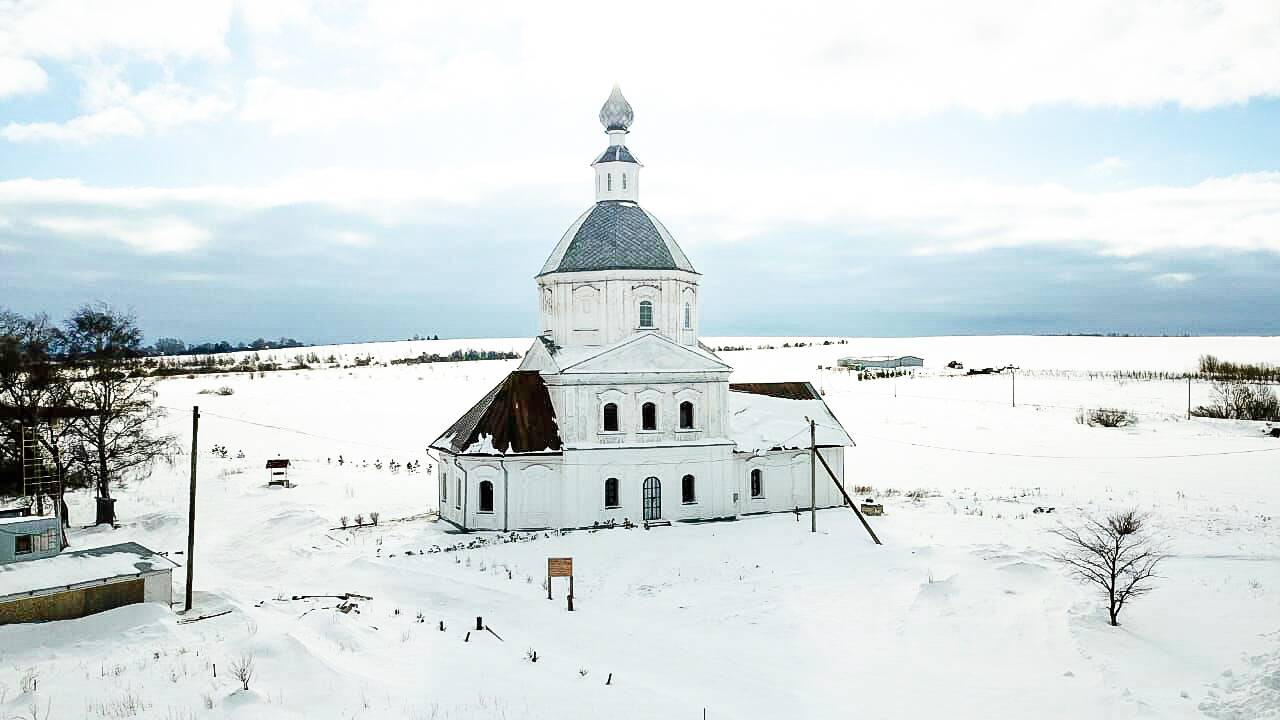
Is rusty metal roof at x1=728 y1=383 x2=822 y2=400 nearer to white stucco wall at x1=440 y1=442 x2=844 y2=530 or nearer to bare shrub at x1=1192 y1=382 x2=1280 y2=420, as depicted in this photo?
white stucco wall at x1=440 y1=442 x2=844 y2=530

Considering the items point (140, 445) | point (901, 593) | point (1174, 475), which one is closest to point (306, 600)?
point (901, 593)

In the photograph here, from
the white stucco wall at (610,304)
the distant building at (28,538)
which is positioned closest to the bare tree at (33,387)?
the distant building at (28,538)

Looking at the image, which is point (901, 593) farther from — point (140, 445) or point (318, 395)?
point (318, 395)

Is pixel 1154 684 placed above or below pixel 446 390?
below

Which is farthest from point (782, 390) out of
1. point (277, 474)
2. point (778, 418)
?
point (277, 474)

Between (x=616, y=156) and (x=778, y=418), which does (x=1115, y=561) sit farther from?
(x=616, y=156)

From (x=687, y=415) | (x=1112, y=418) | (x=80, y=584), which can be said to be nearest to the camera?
(x=80, y=584)
